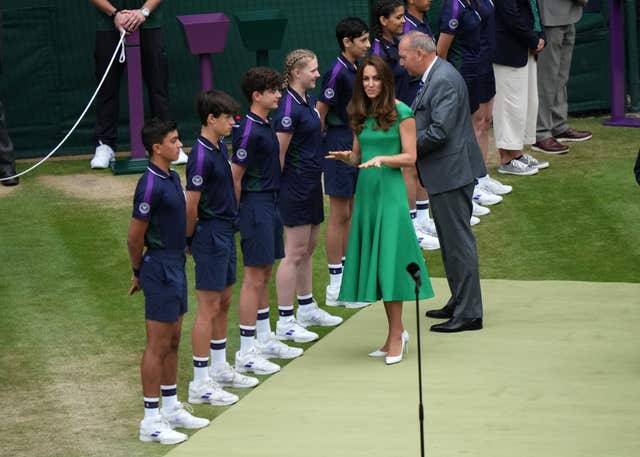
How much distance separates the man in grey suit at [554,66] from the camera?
15.2 meters

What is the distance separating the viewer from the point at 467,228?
10.8 meters

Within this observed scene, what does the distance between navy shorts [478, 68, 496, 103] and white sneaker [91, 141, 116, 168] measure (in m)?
4.02

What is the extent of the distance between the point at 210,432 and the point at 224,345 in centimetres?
105

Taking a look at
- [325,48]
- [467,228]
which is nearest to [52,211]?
[325,48]

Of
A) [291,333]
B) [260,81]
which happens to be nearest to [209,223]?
[260,81]

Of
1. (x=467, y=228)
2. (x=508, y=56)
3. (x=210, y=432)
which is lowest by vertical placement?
(x=210, y=432)

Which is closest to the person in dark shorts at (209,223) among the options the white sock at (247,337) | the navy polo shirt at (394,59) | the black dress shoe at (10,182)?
the white sock at (247,337)

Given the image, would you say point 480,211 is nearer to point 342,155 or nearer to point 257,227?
point 342,155

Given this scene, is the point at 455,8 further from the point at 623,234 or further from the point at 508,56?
the point at 623,234

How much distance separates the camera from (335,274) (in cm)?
1183

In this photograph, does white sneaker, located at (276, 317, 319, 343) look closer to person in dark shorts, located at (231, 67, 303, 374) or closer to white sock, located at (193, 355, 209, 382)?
person in dark shorts, located at (231, 67, 303, 374)

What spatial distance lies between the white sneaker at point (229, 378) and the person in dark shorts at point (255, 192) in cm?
25

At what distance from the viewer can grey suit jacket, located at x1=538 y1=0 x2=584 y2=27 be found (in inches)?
598

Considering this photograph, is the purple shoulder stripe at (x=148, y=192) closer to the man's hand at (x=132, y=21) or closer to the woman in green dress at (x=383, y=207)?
the woman in green dress at (x=383, y=207)
